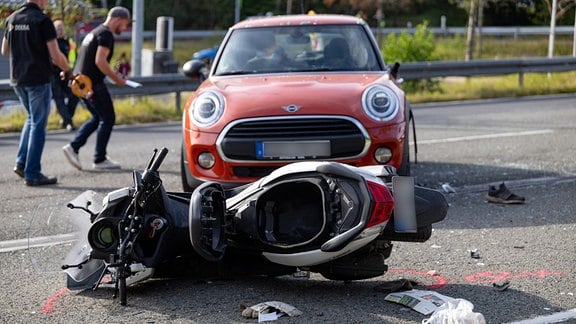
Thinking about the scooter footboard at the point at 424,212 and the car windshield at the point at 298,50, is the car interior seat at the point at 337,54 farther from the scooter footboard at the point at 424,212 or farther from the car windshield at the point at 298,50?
the scooter footboard at the point at 424,212

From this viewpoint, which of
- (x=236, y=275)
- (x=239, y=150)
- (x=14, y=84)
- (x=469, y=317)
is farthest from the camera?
(x=14, y=84)

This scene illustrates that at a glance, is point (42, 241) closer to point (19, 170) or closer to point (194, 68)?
point (194, 68)

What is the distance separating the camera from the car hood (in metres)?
8.23

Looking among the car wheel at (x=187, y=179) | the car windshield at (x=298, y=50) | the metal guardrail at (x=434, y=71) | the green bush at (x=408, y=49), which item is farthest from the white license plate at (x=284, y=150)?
the green bush at (x=408, y=49)

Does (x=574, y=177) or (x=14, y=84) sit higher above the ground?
Result: (x=14, y=84)

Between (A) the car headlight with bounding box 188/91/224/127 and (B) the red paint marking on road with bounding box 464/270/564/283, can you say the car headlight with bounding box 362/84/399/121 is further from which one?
(B) the red paint marking on road with bounding box 464/270/564/283

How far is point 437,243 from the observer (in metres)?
7.45

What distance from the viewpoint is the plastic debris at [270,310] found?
18.2 ft

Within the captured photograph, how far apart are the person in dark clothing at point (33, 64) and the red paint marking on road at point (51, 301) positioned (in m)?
4.23

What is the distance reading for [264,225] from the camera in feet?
19.5

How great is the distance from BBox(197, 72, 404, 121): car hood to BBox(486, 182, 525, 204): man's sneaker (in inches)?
48.0

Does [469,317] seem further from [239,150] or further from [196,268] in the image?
[239,150]

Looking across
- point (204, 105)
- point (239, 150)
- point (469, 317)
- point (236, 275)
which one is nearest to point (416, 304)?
point (469, 317)

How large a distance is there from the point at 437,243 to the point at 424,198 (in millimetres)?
1591
